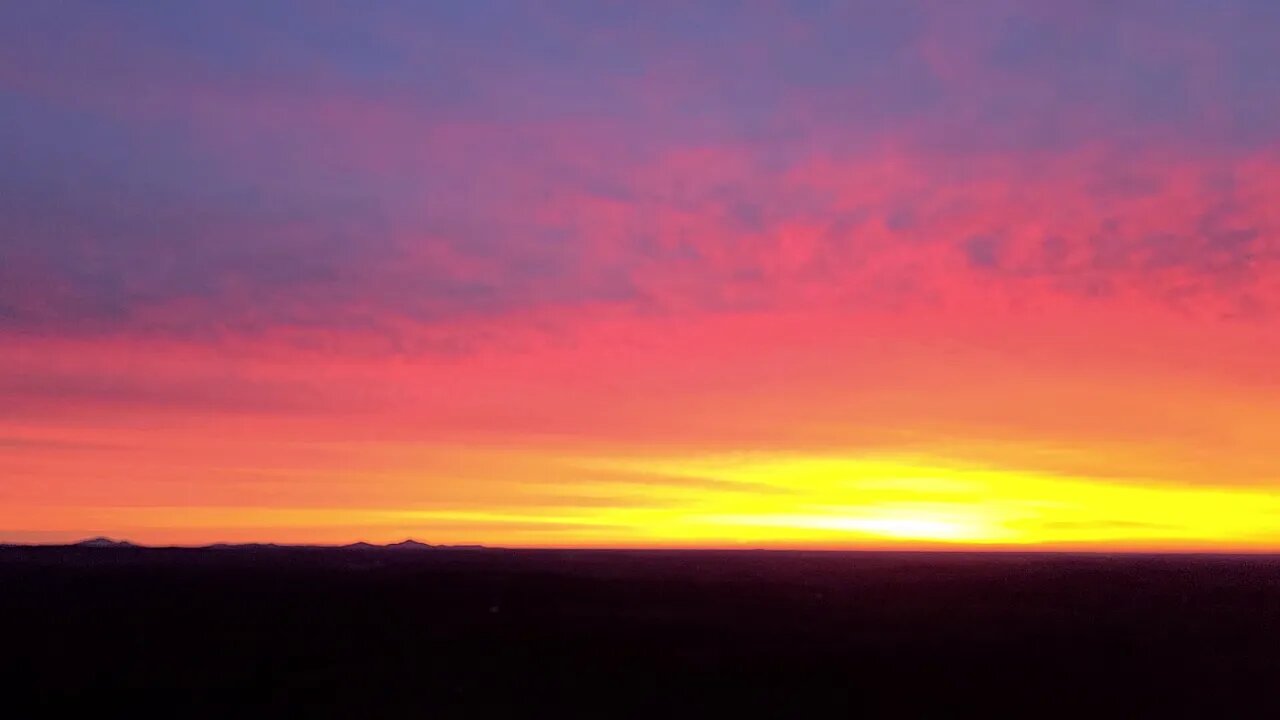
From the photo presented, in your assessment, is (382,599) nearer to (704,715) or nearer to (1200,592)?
(704,715)

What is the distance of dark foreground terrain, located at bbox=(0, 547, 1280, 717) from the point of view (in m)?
29.6

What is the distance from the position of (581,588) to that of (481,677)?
4026 centimetres

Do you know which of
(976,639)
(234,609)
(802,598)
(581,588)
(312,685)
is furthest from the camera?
(581,588)

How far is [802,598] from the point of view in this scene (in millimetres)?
66000

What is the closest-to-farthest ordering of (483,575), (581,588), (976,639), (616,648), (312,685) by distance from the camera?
(312,685), (616,648), (976,639), (581,588), (483,575)

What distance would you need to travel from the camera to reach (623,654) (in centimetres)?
3784

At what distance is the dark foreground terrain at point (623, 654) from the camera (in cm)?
2959

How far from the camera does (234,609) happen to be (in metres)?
53.1

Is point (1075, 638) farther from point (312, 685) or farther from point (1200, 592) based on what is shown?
point (1200, 592)

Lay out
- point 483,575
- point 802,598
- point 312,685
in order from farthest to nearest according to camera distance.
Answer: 1. point 483,575
2. point 802,598
3. point 312,685

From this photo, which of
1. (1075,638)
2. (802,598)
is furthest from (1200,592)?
(1075,638)

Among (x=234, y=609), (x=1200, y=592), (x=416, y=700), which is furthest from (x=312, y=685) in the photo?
(x=1200, y=592)

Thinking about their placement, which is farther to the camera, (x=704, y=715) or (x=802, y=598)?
(x=802, y=598)

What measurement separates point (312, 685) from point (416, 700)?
146 inches
